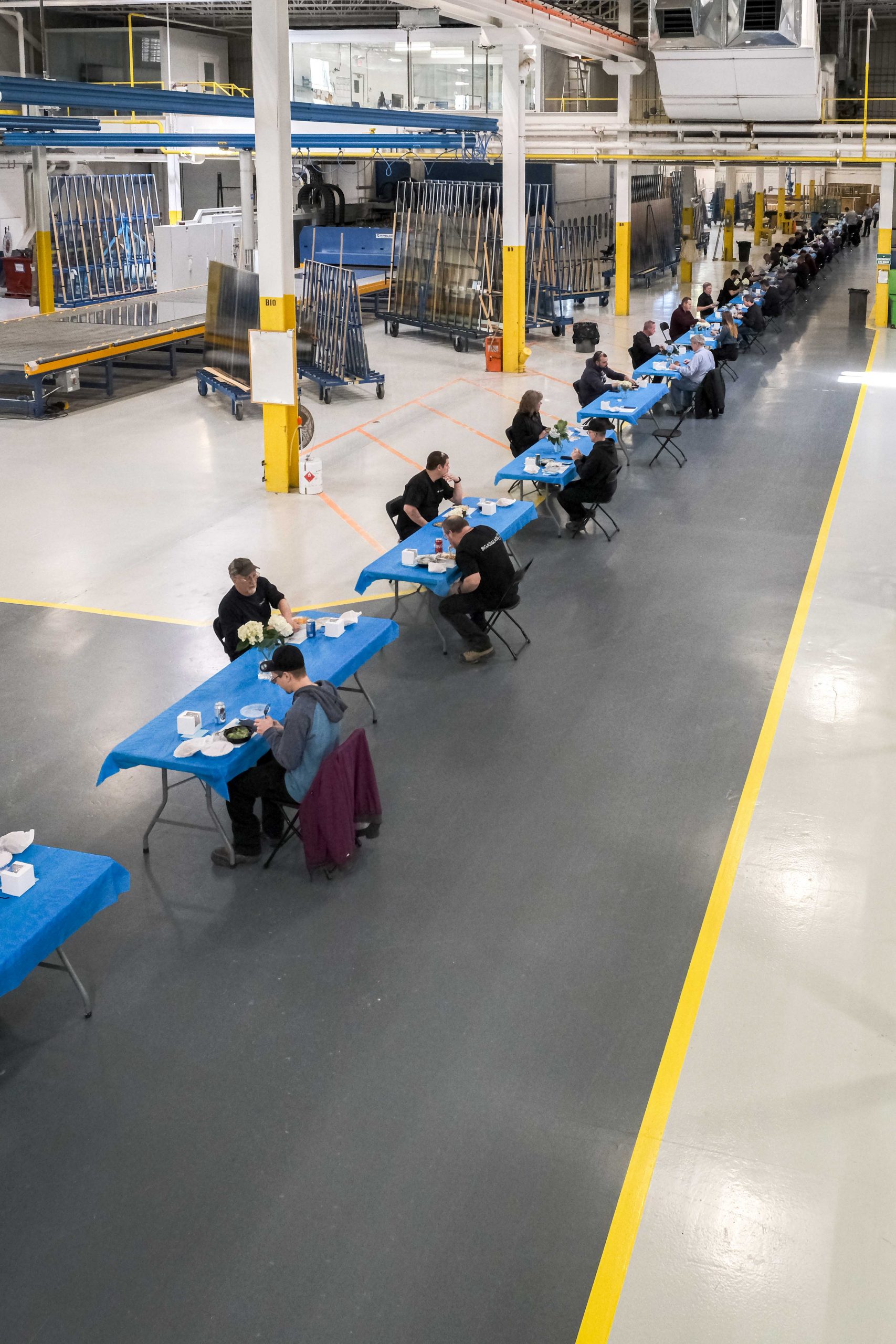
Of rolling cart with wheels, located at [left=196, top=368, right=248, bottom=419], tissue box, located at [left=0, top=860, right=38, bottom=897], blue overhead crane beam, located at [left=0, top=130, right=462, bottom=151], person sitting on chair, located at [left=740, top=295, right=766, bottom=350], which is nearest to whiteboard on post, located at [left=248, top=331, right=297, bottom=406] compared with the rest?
rolling cart with wheels, located at [left=196, top=368, right=248, bottom=419]

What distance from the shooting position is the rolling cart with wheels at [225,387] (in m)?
17.2

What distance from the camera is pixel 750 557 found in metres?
11.3

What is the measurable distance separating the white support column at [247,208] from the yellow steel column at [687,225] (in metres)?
12.6

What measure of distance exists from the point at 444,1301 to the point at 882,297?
25510 mm

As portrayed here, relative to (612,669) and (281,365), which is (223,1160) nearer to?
(612,669)

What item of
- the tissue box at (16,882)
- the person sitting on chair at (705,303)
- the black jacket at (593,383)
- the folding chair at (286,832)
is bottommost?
the folding chair at (286,832)

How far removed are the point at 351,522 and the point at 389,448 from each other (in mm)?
3436

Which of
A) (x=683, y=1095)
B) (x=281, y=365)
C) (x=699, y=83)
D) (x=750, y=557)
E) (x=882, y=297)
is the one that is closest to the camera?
(x=683, y=1095)

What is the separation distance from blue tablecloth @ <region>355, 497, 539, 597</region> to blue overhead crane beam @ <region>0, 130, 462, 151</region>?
13.0 m

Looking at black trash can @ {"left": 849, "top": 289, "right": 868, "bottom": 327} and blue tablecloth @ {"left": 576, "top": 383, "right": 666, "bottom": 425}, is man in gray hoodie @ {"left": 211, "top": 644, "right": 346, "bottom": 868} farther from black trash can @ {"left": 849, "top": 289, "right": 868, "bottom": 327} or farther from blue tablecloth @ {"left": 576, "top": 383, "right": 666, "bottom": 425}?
black trash can @ {"left": 849, "top": 289, "right": 868, "bottom": 327}

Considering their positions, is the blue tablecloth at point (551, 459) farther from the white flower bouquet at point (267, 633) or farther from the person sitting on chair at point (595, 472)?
the white flower bouquet at point (267, 633)

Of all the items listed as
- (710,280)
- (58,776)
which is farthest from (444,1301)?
(710,280)

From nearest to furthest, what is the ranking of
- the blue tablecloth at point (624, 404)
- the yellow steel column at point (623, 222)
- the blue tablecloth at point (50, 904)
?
the blue tablecloth at point (50, 904) → the blue tablecloth at point (624, 404) → the yellow steel column at point (623, 222)

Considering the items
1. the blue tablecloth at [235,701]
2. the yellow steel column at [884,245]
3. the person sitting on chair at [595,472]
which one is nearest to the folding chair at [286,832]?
the blue tablecloth at [235,701]
